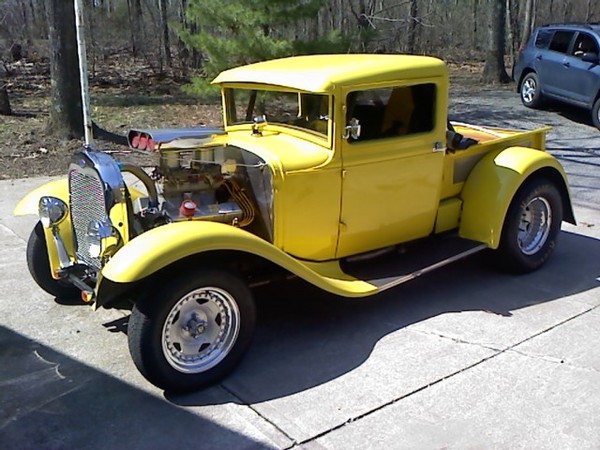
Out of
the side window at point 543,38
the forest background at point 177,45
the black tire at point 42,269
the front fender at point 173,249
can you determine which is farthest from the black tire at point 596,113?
the black tire at point 42,269

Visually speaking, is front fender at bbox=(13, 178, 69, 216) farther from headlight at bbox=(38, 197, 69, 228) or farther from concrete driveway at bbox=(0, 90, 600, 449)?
concrete driveway at bbox=(0, 90, 600, 449)

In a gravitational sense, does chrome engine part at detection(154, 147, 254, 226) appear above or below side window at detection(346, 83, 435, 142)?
below

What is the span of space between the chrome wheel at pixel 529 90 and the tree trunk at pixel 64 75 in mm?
8648

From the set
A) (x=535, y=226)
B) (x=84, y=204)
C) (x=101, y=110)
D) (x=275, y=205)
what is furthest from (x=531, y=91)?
(x=84, y=204)

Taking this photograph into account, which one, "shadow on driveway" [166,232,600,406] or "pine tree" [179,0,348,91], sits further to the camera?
"pine tree" [179,0,348,91]

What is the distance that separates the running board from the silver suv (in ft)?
25.5

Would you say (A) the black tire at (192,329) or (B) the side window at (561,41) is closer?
(A) the black tire at (192,329)

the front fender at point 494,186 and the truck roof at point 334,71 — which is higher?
the truck roof at point 334,71

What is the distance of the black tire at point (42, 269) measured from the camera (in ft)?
14.8

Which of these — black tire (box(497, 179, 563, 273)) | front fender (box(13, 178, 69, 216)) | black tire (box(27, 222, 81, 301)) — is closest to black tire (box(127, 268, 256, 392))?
black tire (box(27, 222, 81, 301))

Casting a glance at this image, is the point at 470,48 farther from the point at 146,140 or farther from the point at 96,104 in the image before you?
the point at 146,140

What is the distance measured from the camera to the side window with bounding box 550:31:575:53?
475 inches

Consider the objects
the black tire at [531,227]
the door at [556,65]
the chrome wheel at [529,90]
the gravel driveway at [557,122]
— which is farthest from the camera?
the chrome wheel at [529,90]

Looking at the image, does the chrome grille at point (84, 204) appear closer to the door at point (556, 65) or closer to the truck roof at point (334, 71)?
the truck roof at point (334, 71)
